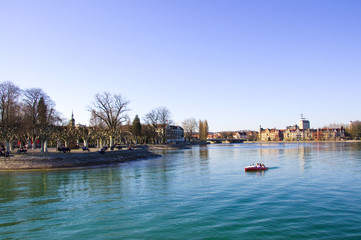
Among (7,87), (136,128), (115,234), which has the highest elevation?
(7,87)

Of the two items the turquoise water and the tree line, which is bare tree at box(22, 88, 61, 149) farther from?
the turquoise water

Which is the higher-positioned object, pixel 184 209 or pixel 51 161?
pixel 51 161

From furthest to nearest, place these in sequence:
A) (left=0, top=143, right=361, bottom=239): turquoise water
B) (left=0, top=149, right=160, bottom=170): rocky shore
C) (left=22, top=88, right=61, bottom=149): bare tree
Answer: (left=22, top=88, right=61, bottom=149): bare tree
(left=0, top=149, right=160, bottom=170): rocky shore
(left=0, top=143, right=361, bottom=239): turquoise water

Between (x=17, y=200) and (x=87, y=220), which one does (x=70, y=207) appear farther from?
(x=17, y=200)

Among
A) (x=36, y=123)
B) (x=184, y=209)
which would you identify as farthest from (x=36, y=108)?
(x=184, y=209)

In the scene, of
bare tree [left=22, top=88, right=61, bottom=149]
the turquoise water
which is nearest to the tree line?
bare tree [left=22, top=88, right=61, bottom=149]

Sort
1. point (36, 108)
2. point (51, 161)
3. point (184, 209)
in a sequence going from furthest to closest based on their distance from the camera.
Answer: point (36, 108) → point (51, 161) → point (184, 209)

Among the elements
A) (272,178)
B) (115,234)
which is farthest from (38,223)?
(272,178)

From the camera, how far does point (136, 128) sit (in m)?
123

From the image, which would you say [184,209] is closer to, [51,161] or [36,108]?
[51,161]

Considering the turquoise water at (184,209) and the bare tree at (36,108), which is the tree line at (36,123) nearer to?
the bare tree at (36,108)

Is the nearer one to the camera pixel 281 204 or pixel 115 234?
pixel 115 234

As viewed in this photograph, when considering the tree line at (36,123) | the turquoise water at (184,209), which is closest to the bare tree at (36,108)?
the tree line at (36,123)

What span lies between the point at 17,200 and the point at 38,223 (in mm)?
7549
